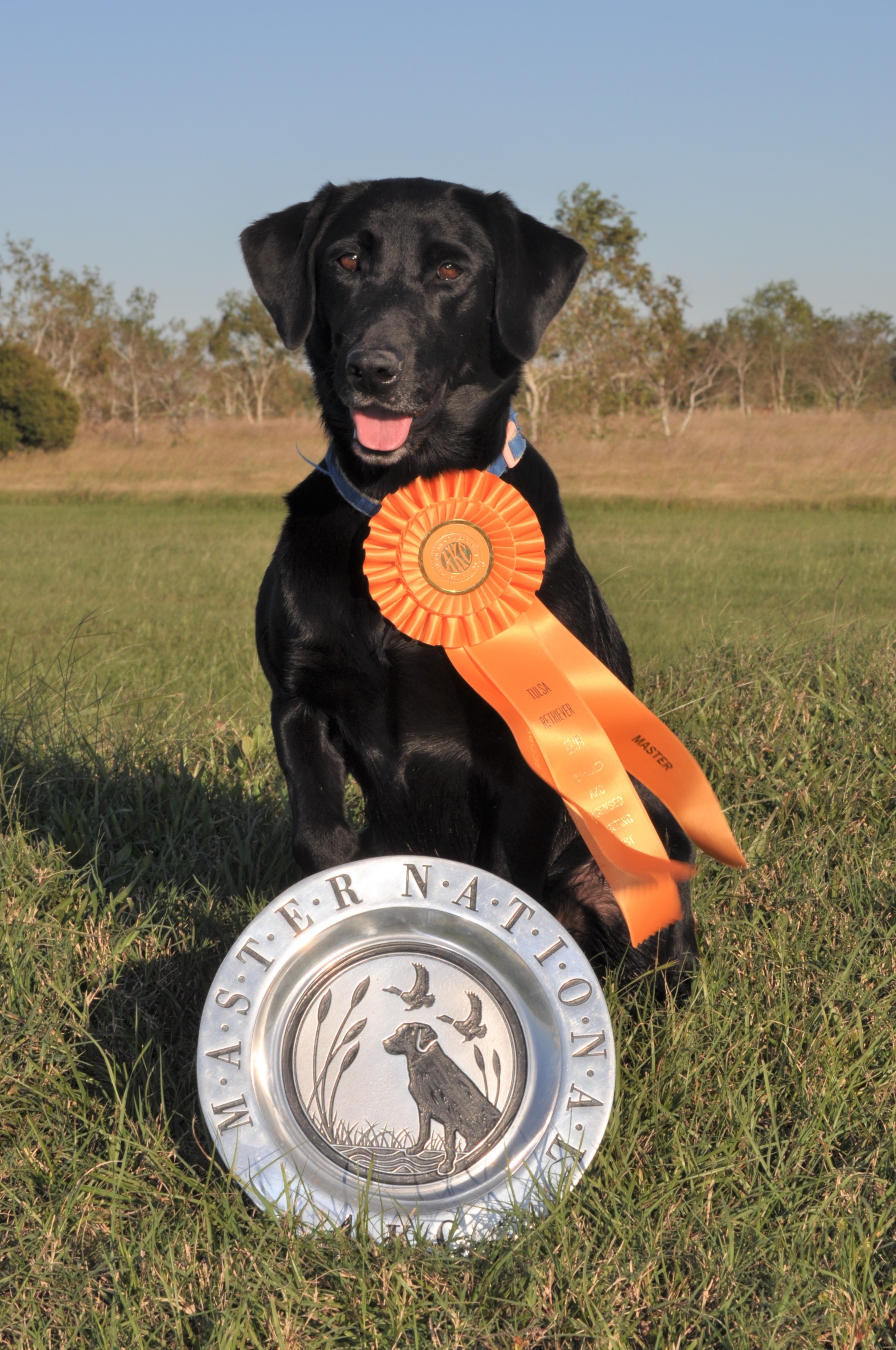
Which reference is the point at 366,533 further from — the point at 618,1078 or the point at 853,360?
the point at 853,360

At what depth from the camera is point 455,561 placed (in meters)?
2.20

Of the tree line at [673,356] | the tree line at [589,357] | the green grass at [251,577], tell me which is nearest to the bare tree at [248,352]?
the tree line at [589,357]

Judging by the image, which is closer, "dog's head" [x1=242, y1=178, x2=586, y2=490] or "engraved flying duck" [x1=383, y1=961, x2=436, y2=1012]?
"engraved flying duck" [x1=383, y1=961, x2=436, y2=1012]

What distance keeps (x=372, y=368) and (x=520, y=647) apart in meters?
0.60

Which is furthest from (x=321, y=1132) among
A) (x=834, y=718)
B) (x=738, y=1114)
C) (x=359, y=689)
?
(x=834, y=718)

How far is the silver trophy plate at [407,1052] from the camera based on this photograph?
1.63 metres

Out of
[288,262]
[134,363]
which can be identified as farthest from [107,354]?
[288,262]

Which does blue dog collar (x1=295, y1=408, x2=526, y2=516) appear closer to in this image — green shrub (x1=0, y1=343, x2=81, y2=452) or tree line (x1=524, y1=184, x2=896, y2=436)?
tree line (x1=524, y1=184, x2=896, y2=436)

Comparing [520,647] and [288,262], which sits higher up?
[288,262]

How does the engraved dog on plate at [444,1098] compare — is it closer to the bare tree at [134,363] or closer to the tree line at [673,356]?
the tree line at [673,356]

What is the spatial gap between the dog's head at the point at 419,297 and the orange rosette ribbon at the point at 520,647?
0.17m

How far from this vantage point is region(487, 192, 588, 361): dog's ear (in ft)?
7.68

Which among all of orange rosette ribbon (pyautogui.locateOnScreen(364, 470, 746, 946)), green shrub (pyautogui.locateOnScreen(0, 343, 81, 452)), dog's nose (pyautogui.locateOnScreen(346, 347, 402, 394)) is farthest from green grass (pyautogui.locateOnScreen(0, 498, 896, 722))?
green shrub (pyautogui.locateOnScreen(0, 343, 81, 452))

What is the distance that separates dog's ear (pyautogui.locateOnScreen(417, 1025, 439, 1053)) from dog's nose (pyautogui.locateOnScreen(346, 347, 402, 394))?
119cm
